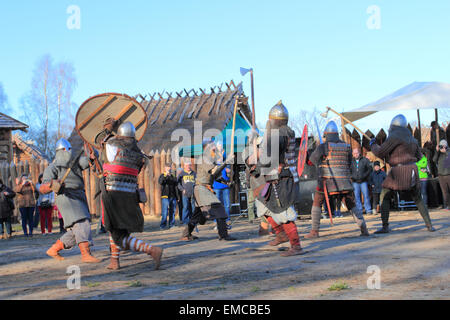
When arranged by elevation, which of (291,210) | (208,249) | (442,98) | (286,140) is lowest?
(208,249)

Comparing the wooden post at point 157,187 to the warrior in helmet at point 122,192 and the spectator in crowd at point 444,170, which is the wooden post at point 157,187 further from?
the warrior in helmet at point 122,192

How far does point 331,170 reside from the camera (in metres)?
8.52

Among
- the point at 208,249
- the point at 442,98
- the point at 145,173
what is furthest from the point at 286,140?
the point at 145,173

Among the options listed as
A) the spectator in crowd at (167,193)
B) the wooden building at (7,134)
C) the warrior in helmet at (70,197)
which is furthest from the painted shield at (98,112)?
the wooden building at (7,134)

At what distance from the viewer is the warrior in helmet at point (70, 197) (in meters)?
7.12

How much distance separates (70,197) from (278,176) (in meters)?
2.79

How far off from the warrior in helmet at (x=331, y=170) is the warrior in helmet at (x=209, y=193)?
55.3 inches

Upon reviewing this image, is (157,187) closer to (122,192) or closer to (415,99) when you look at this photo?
(415,99)

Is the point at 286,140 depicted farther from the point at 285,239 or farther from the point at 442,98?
the point at 442,98

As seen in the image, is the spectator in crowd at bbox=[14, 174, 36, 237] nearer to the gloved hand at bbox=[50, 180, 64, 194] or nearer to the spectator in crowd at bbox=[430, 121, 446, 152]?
the gloved hand at bbox=[50, 180, 64, 194]
